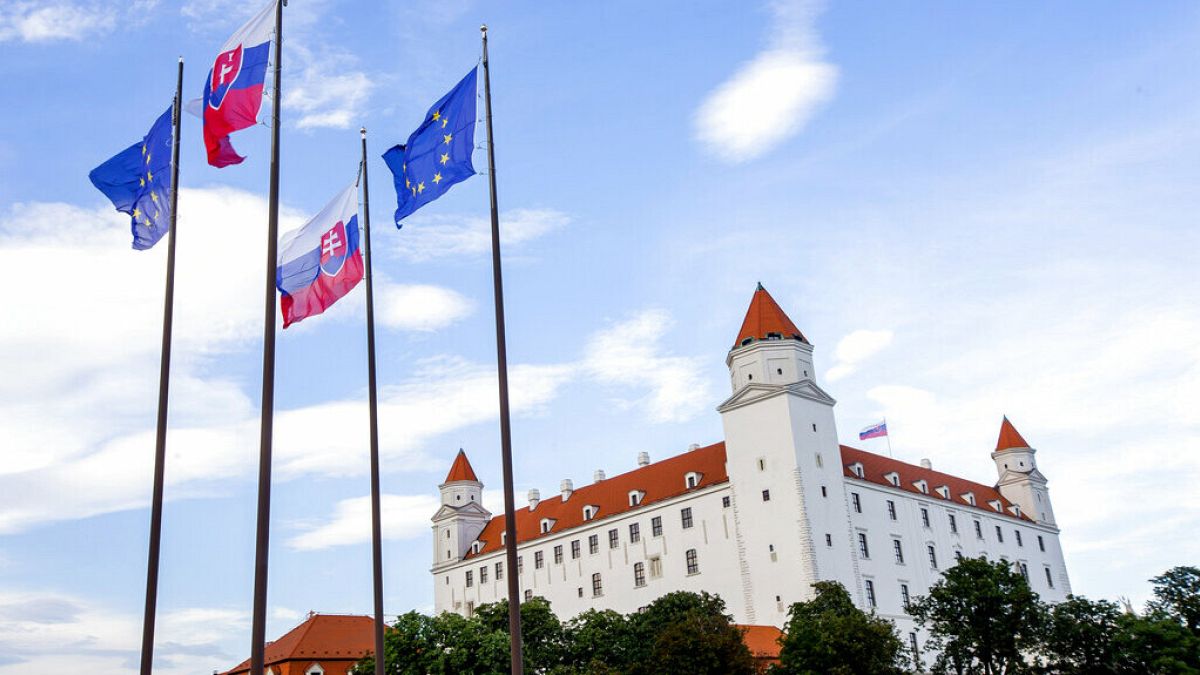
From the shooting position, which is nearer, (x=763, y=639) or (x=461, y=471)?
(x=763, y=639)

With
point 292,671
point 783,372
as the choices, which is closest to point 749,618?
point 783,372

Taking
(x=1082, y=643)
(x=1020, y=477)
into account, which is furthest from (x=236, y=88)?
(x=1020, y=477)

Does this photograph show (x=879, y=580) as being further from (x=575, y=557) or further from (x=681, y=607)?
(x=575, y=557)

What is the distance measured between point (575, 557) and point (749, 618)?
2071 centimetres

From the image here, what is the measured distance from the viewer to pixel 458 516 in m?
106

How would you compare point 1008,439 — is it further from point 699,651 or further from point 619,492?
point 699,651

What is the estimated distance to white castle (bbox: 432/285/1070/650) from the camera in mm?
76312

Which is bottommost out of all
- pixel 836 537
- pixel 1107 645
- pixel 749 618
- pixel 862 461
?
pixel 1107 645

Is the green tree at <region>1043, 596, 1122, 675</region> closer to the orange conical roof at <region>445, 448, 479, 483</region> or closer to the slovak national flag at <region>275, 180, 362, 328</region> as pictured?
the slovak national flag at <region>275, 180, 362, 328</region>

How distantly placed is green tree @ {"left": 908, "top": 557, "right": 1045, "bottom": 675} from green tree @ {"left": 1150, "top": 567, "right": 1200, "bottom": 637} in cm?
586

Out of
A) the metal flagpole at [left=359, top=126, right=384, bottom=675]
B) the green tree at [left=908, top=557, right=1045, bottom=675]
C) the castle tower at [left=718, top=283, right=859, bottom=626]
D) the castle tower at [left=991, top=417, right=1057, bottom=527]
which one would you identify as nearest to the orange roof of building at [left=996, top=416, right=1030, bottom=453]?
the castle tower at [left=991, top=417, right=1057, bottom=527]

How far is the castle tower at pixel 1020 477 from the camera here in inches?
4163

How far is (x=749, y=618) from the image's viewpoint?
75438mm

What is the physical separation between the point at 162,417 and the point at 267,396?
4.34 m
